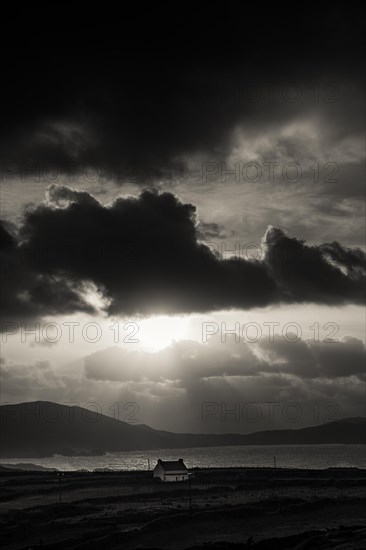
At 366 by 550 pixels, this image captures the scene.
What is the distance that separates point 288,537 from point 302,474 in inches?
3215

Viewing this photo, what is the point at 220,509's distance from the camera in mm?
80750

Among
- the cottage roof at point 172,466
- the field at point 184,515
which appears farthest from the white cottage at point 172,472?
the field at point 184,515

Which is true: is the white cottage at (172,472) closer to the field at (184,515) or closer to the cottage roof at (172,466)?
the cottage roof at (172,466)

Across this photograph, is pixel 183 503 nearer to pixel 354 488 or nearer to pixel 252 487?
pixel 252 487

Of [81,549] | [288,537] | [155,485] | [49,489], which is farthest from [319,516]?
[49,489]

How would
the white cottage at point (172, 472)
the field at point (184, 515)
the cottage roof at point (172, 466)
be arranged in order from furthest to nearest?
1. the cottage roof at point (172, 466)
2. the white cottage at point (172, 472)
3. the field at point (184, 515)

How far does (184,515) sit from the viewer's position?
75.4m

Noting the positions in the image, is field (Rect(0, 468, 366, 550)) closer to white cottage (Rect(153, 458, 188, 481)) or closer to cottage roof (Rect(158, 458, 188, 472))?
white cottage (Rect(153, 458, 188, 481))

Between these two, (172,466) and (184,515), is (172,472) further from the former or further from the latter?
(184,515)

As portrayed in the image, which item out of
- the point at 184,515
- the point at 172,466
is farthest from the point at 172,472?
the point at 184,515

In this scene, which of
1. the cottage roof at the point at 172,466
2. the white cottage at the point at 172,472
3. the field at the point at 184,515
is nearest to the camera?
the field at the point at 184,515

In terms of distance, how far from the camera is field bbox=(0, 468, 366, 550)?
204ft

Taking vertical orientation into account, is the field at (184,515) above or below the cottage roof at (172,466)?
below

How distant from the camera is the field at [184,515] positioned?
62219 mm
